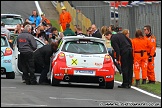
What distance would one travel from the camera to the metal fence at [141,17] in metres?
26.8

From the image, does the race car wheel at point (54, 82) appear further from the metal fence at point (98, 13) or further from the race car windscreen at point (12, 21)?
the race car windscreen at point (12, 21)

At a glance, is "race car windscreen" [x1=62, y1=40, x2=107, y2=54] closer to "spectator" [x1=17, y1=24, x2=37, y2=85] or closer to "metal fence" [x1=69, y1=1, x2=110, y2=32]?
"spectator" [x1=17, y1=24, x2=37, y2=85]

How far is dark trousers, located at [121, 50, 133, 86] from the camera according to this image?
67.7 ft

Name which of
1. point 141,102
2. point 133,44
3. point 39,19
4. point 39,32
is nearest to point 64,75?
point 133,44

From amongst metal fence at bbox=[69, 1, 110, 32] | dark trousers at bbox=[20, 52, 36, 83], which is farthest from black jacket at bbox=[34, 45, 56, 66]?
metal fence at bbox=[69, 1, 110, 32]

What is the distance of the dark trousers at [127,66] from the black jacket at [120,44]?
122mm

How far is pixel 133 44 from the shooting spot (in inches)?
842

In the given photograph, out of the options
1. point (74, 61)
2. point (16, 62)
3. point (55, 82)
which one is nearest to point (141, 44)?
point (74, 61)

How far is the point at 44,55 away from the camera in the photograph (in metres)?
Answer: 20.8

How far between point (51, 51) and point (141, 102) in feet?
17.9

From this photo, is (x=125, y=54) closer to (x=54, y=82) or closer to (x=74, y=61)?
(x=74, y=61)

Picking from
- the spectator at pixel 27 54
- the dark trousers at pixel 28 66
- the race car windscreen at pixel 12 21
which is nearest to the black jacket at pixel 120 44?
the spectator at pixel 27 54

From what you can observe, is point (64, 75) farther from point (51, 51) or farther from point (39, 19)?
point (39, 19)

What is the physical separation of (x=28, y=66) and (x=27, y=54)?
0.35 metres
